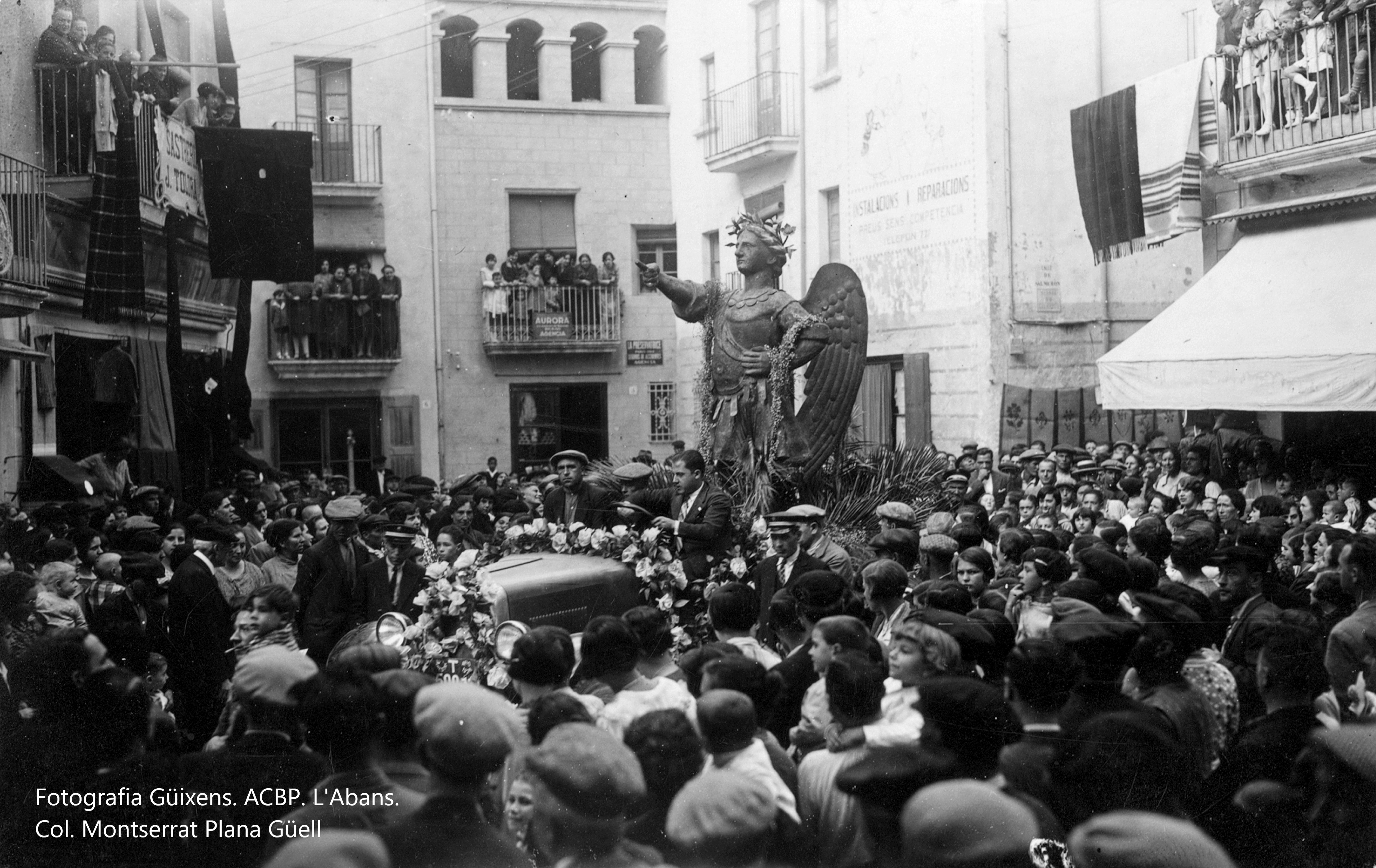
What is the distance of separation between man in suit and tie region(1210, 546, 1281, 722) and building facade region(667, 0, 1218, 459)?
31.8ft

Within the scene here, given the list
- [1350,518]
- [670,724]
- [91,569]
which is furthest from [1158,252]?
[670,724]

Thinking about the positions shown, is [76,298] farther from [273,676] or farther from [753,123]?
[753,123]

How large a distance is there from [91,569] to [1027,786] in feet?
16.5

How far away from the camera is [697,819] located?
360 centimetres

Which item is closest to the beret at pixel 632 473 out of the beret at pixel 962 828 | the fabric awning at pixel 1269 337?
the fabric awning at pixel 1269 337

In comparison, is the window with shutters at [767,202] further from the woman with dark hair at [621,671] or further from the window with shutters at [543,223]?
the woman with dark hair at [621,671]

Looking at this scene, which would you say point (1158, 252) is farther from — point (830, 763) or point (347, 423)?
point (830, 763)

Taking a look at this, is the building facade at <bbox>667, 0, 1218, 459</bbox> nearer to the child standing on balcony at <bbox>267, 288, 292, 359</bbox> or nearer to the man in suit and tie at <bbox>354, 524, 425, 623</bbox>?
the child standing on balcony at <bbox>267, 288, 292, 359</bbox>

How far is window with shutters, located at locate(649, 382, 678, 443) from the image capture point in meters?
22.1

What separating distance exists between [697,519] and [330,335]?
12.0 metres

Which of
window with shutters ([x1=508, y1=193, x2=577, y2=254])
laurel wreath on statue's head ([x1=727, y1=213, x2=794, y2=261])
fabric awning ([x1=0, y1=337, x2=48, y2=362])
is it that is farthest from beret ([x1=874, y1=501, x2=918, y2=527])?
window with shutters ([x1=508, y1=193, x2=577, y2=254])

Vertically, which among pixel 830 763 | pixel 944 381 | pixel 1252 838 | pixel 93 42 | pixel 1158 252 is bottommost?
pixel 1252 838

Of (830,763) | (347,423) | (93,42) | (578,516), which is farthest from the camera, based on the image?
(347,423)

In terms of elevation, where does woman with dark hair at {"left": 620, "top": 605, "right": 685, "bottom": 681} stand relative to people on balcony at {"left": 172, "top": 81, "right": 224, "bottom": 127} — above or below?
below
